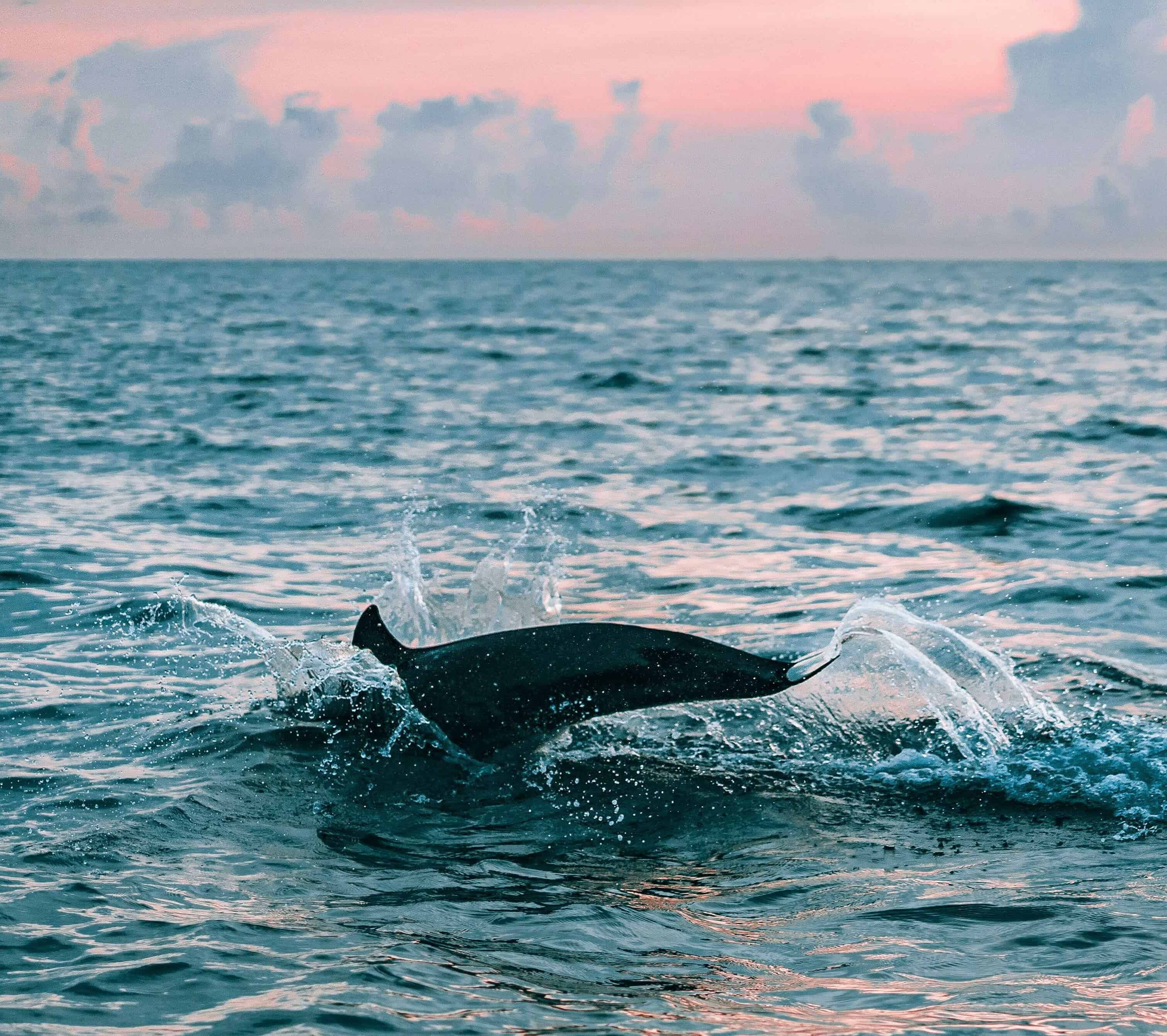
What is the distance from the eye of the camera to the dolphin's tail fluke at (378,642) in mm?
7496

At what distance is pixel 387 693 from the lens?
7.87m

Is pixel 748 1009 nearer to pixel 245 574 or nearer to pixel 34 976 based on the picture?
pixel 34 976

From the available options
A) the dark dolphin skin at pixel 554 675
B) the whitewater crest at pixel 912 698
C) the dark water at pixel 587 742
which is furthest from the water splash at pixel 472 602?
the dark dolphin skin at pixel 554 675

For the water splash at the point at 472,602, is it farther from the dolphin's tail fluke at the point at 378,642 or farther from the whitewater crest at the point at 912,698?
the dolphin's tail fluke at the point at 378,642

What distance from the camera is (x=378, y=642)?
750 centimetres

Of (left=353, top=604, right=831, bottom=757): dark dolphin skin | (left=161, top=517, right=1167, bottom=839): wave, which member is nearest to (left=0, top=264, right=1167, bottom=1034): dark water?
(left=161, top=517, right=1167, bottom=839): wave

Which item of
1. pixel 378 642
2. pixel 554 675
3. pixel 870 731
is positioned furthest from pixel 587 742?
pixel 870 731

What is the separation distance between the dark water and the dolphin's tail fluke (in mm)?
550

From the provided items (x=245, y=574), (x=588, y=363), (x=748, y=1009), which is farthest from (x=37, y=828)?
(x=588, y=363)

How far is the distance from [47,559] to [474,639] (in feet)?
26.2

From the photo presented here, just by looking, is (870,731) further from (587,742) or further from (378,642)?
(378,642)

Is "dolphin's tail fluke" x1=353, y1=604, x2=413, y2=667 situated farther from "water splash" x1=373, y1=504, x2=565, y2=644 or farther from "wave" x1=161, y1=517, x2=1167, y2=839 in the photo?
"water splash" x1=373, y1=504, x2=565, y2=644

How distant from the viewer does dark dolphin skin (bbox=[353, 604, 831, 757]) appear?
673 centimetres

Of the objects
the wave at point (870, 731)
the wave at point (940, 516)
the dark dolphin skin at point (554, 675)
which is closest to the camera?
the dark dolphin skin at point (554, 675)
